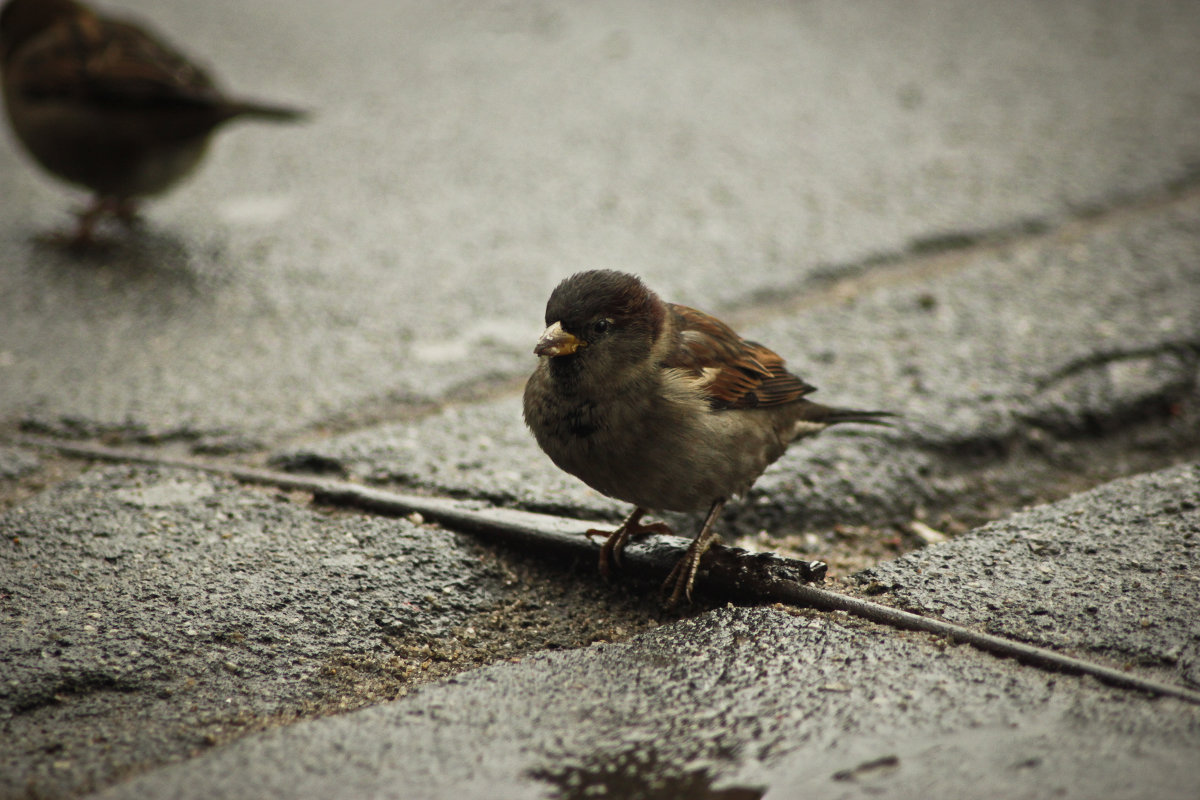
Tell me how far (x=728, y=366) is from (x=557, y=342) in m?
0.48

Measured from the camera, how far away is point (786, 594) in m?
2.05

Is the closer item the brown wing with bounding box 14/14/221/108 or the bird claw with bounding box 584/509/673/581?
the bird claw with bounding box 584/509/673/581

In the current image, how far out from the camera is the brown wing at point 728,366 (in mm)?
2535

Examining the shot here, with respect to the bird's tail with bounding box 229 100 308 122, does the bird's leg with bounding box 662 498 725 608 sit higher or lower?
lower

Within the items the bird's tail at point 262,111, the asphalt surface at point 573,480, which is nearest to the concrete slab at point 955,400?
the asphalt surface at point 573,480

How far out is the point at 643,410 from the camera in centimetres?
241

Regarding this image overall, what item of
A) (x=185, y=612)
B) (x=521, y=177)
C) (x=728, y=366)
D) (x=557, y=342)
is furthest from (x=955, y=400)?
(x=521, y=177)

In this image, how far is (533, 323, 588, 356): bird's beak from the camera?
2348mm

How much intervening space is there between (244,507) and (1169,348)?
8.40 ft

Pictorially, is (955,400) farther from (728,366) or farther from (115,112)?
(115,112)

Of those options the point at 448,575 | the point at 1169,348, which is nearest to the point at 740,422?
the point at 448,575

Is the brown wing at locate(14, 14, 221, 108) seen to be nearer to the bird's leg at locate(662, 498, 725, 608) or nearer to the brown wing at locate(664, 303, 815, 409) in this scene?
the brown wing at locate(664, 303, 815, 409)

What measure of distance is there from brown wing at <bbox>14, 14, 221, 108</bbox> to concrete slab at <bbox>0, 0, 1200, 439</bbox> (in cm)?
Answer: 45

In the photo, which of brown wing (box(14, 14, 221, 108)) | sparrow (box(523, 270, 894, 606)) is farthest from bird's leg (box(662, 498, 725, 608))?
brown wing (box(14, 14, 221, 108))
